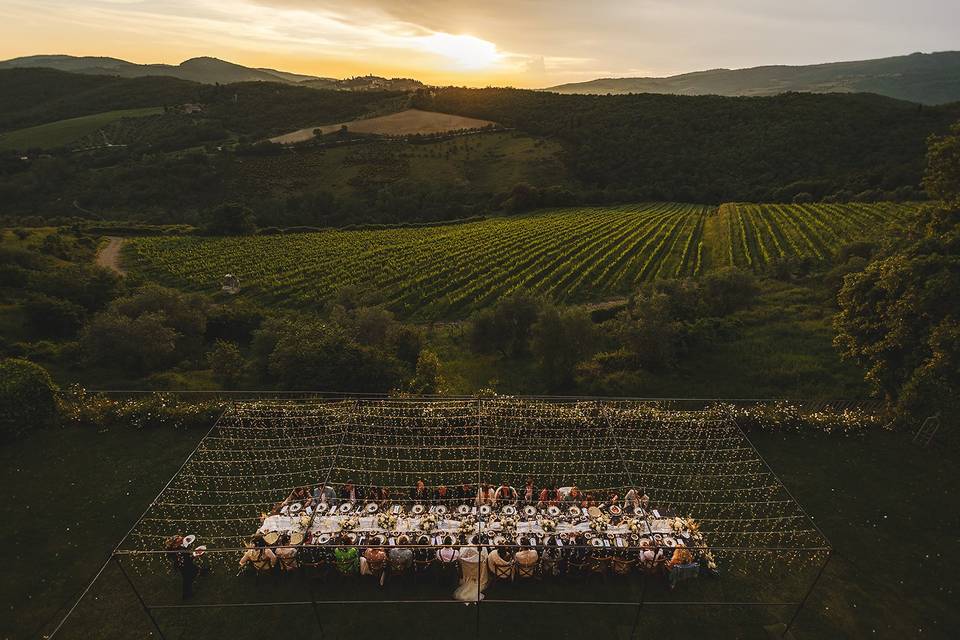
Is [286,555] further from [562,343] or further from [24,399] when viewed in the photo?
[562,343]

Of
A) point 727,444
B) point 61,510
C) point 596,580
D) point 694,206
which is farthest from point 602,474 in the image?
point 694,206

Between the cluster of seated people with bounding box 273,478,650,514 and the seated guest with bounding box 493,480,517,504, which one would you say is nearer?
the cluster of seated people with bounding box 273,478,650,514

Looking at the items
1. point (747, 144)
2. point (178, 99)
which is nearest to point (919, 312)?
point (747, 144)

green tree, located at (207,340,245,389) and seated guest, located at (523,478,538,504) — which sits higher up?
seated guest, located at (523,478,538,504)

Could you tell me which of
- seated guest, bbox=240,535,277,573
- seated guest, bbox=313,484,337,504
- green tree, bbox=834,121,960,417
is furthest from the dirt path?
green tree, bbox=834,121,960,417

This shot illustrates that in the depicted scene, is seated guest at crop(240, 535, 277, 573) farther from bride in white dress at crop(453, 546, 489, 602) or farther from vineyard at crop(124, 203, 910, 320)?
vineyard at crop(124, 203, 910, 320)

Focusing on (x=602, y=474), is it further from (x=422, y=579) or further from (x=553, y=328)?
(x=553, y=328)
